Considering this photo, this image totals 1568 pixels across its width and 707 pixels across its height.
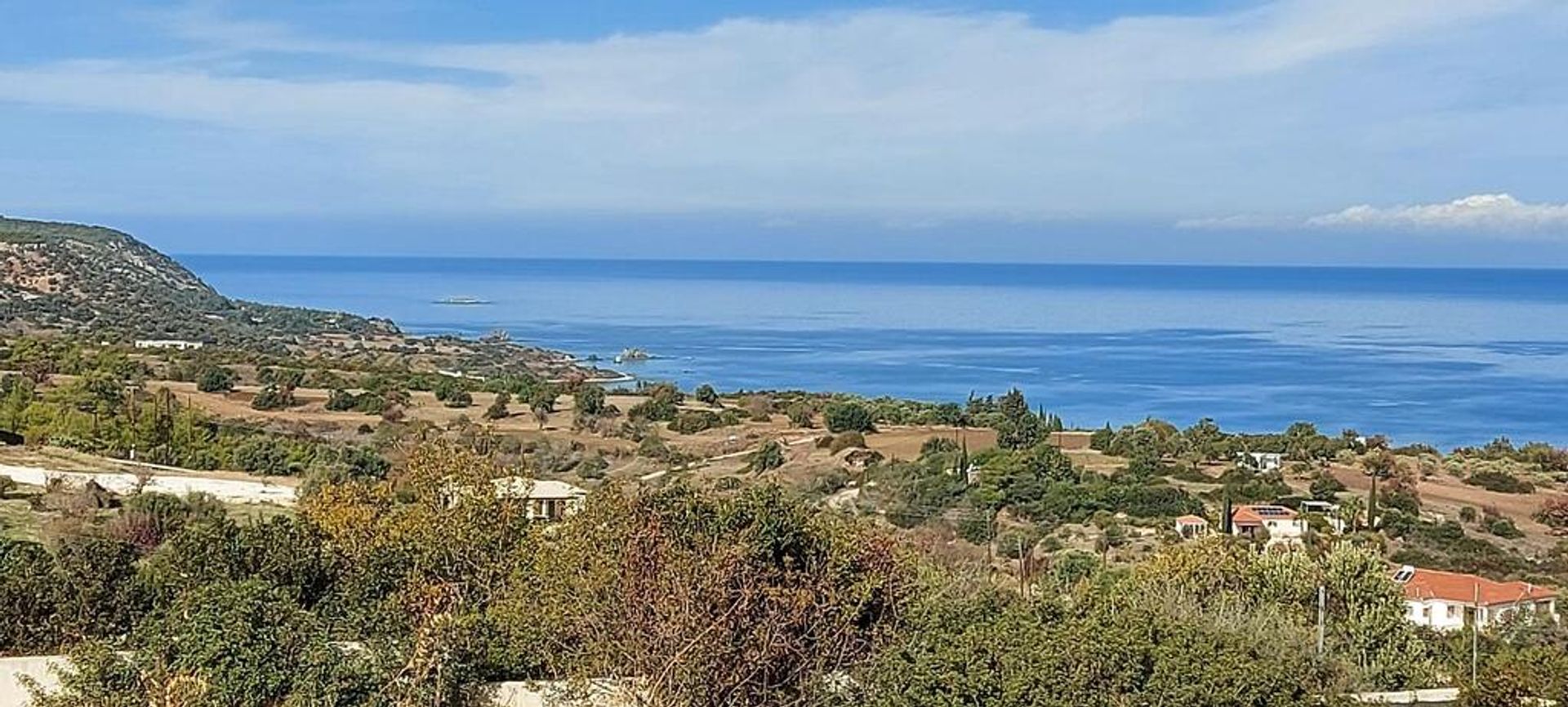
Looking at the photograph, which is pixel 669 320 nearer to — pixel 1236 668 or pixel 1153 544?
pixel 1153 544

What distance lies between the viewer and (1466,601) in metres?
21.0

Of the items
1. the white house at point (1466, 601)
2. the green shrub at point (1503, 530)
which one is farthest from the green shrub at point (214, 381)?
the green shrub at point (1503, 530)

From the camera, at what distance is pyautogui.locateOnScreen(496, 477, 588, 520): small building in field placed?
52.2 feet

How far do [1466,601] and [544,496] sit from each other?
43.2 feet

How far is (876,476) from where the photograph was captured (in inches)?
1200

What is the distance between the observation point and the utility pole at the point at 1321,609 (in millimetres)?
14070

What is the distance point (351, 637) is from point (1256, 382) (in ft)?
203

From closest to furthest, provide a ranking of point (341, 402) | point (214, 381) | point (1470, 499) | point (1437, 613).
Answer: point (1437, 613)
point (1470, 499)
point (341, 402)
point (214, 381)

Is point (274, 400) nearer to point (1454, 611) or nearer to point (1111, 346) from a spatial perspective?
point (1454, 611)

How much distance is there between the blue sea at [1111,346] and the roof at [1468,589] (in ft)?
97.4

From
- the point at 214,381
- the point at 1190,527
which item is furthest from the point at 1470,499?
the point at 214,381

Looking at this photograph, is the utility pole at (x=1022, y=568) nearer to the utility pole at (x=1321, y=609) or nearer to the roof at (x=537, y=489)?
the utility pole at (x=1321, y=609)

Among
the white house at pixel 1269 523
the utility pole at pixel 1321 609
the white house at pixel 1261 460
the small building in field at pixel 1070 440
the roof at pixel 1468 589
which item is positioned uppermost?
the utility pole at pixel 1321 609

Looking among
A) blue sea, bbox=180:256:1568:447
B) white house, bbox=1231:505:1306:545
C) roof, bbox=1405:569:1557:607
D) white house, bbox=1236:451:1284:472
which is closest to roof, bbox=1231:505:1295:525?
white house, bbox=1231:505:1306:545
